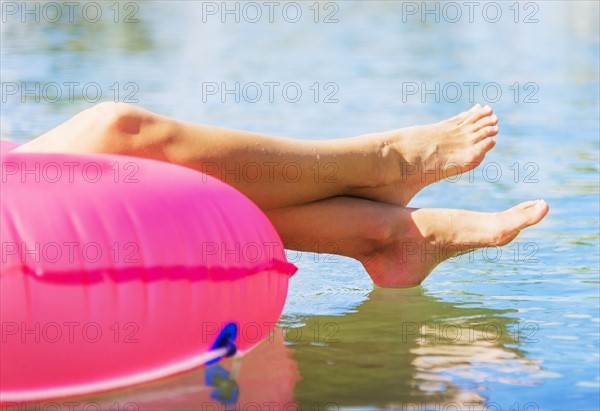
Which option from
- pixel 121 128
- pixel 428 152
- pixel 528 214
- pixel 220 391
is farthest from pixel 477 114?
pixel 220 391

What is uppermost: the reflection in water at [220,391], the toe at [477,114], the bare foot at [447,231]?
the toe at [477,114]

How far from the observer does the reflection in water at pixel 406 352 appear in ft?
8.30

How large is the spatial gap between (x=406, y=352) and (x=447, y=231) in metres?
0.59

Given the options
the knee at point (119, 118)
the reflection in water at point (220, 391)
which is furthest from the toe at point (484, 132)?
the knee at point (119, 118)

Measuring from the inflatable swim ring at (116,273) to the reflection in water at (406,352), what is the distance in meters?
0.26

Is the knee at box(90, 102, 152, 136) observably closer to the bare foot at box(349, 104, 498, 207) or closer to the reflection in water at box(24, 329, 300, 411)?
the reflection in water at box(24, 329, 300, 411)

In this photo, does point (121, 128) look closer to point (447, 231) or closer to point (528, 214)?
point (447, 231)

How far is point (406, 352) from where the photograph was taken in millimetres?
2848

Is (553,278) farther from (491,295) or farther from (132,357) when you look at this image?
(132,357)

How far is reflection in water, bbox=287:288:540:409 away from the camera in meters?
2.53

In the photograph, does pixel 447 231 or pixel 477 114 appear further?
pixel 477 114

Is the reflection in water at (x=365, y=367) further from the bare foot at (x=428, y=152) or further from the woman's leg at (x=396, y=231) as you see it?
the bare foot at (x=428, y=152)

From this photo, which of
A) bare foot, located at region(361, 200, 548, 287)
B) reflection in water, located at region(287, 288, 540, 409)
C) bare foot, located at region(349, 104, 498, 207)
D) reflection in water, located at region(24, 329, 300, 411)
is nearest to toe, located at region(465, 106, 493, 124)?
bare foot, located at region(349, 104, 498, 207)

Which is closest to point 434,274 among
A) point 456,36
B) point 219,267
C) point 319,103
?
point 219,267
